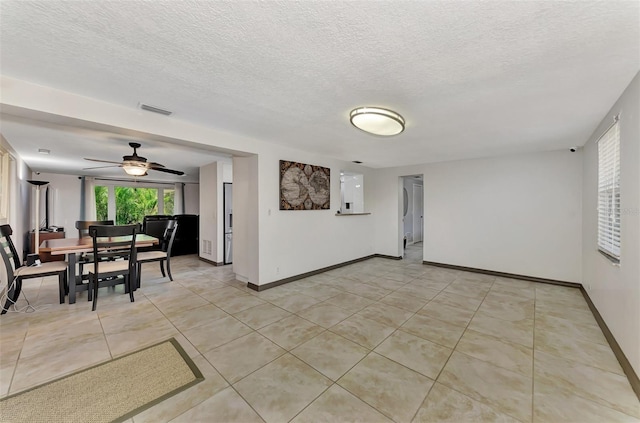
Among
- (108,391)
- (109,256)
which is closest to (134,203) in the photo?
(109,256)

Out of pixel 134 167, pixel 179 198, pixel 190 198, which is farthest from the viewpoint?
pixel 190 198

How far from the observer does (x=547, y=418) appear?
1553 mm

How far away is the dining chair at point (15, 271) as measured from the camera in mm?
3082

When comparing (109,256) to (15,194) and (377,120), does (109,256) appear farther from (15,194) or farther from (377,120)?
(377,120)

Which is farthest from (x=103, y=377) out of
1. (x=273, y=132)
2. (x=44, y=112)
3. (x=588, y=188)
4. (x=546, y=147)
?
(x=546, y=147)

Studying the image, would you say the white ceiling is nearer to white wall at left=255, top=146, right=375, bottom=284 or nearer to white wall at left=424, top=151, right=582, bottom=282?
white wall at left=255, top=146, right=375, bottom=284

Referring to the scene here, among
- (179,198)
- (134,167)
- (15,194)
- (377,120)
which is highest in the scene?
(377,120)

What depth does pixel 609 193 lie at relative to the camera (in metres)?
2.65

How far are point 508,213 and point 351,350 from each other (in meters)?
4.23

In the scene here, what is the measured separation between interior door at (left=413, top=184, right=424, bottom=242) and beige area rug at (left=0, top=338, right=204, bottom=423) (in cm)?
809

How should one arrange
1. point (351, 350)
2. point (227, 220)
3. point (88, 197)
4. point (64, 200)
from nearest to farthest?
point (351, 350), point (227, 220), point (64, 200), point (88, 197)

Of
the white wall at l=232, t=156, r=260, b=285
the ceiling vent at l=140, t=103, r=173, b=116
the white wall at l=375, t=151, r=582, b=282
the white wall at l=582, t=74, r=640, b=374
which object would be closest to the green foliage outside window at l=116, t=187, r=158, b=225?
the white wall at l=232, t=156, r=260, b=285

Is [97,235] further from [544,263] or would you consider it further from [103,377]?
[544,263]

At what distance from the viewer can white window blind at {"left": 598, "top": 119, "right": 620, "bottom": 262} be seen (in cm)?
238
